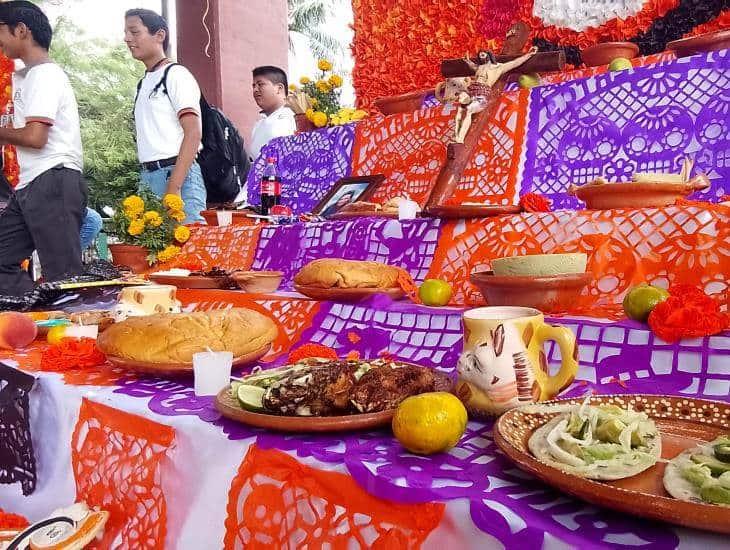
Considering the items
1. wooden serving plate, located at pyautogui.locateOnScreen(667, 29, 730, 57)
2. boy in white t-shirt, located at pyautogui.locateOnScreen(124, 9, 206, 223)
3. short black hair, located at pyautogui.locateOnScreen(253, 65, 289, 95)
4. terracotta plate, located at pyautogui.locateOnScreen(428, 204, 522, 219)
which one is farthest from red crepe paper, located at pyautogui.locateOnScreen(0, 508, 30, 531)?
short black hair, located at pyautogui.locateOnScreen(253, 65, 289, 95)

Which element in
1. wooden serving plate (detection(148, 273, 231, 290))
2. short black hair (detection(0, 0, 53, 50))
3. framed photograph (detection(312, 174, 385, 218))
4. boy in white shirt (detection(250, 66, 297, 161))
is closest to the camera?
wooden serving plate (detection(148, 273, 231, 290))

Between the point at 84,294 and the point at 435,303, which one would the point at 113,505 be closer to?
the point at 435,303

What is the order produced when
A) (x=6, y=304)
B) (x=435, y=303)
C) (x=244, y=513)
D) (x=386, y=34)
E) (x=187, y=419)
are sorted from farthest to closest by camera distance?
(x=386, y=34) → (x=6, y=304) → (x=435, y=303) → (x=187, y=419) → (x=244, y=513)

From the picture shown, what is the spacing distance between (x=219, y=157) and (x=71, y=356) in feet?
7.39

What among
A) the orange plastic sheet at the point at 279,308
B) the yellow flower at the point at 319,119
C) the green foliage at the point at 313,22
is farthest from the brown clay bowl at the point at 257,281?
the green foliage at the point at 313,22

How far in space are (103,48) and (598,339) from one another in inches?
661

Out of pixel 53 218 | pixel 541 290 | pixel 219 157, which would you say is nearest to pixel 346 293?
pixel 541 290

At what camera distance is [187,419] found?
85cm

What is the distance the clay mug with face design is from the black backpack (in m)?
2.76

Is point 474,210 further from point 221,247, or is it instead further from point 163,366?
point 221,247

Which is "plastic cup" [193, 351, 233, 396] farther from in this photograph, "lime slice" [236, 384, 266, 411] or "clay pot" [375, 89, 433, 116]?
"clay pot" [375, 89, 433, 116]

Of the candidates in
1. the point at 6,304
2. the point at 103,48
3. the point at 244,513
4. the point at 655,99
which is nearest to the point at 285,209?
the point at 6,304

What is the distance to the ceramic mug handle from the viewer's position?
2.45 ft

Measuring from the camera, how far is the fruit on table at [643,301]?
1.01 m
